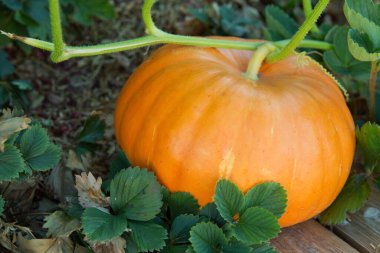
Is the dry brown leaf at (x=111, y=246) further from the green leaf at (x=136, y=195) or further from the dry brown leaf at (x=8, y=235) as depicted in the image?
the dry brown leaf at (x=8, y=235)

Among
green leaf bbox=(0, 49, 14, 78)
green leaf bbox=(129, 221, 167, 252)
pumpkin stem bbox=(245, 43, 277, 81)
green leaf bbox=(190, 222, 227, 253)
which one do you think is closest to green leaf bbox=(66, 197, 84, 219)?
green leaf bbox=(129, 221, 167, 252)

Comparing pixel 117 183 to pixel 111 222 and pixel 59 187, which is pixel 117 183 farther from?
pixel 59 187

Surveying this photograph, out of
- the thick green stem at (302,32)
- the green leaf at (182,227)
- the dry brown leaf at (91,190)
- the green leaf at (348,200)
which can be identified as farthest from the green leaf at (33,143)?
the green leaf at (348,200)

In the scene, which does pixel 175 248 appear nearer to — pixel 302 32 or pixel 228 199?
pixel 228 199

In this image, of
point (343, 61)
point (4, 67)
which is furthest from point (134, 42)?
point (4, 67)

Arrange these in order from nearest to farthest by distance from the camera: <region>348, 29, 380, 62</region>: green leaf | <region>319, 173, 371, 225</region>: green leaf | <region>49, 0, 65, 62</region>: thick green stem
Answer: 1. <region>49, 0, 65, 62</region>: thick green stem
2. <region>348, 29, 380, 62</region>: green leaf
3. <region>319, 173, 371, 225</region>: green leaf

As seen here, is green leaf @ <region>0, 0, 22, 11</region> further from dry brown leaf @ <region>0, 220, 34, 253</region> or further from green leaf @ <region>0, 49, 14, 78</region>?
dry brown leaf @ <region>0, 220, 34, 253</region>

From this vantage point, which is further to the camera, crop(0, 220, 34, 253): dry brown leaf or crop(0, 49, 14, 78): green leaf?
crop(0, 49, 14, 78): green leaf

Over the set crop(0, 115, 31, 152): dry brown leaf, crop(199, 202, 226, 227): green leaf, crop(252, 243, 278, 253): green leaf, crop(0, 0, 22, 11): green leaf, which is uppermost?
crop(0, 0, 22, 11): green leaf
